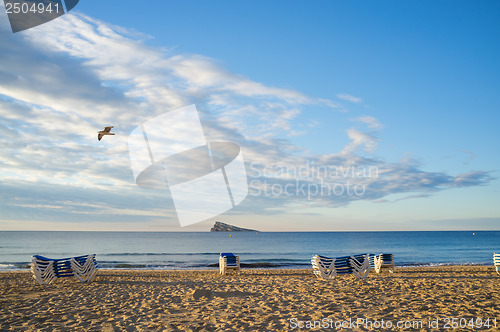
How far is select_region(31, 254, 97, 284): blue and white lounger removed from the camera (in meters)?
11.6

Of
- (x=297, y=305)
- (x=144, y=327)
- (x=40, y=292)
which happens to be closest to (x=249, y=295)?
(x=297, y=305)

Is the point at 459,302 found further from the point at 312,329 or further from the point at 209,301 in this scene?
the point at 209,301

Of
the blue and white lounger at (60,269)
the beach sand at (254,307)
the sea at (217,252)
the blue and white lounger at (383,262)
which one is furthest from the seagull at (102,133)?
the sea at (217,252)

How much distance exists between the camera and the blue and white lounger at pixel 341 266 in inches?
485

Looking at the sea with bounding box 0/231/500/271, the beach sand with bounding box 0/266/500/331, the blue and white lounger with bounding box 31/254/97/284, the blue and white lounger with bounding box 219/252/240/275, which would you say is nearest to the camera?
the beach sand with bounding box 0/266/500/331

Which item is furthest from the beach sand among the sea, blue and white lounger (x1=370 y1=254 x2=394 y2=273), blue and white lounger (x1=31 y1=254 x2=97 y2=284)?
the sea

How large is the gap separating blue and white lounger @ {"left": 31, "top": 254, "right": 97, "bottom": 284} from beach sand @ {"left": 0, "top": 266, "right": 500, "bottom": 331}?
0.76 m

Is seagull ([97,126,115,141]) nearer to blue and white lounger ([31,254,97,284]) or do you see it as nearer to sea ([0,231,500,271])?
blue and white lounger ([31,254,97,284])

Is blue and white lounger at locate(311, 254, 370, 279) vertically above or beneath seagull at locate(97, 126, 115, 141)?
beneath

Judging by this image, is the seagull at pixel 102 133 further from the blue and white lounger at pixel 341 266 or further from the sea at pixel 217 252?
the sea at pixel 217 252

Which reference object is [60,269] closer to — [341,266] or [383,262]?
[341,266]

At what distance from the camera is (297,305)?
7.62 meters

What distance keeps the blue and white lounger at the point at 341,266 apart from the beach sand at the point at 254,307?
1425mm

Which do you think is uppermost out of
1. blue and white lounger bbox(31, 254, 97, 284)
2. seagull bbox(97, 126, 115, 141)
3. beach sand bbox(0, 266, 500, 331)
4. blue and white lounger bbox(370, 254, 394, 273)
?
seagull bbox(97, 126, 115, 141)
